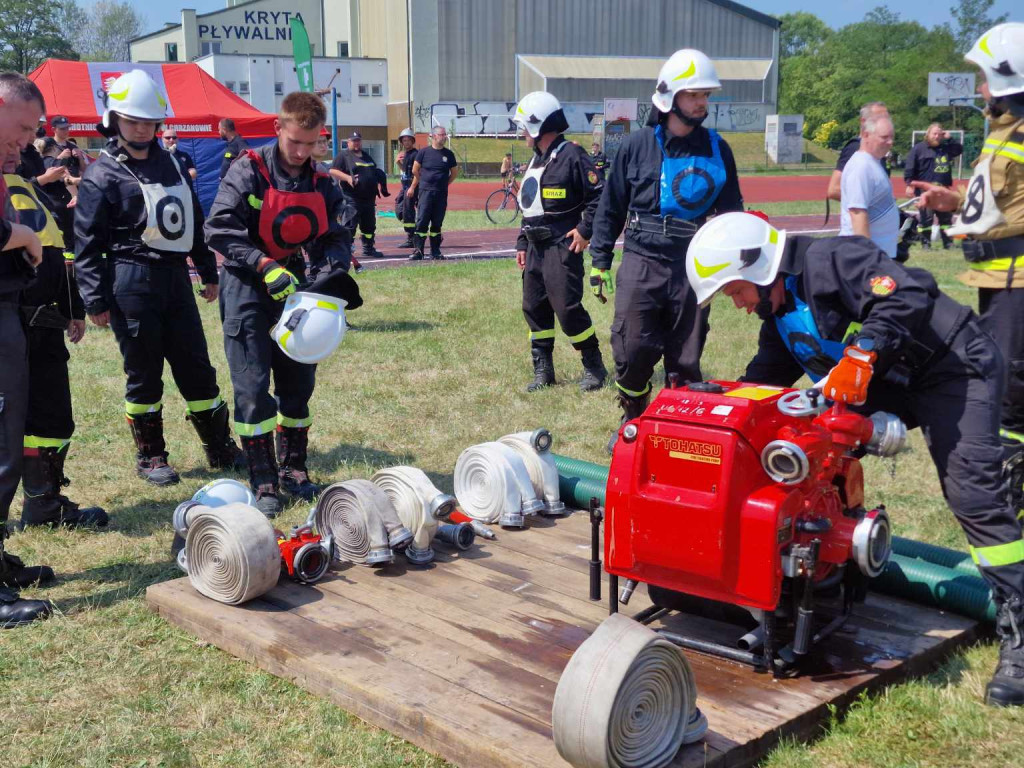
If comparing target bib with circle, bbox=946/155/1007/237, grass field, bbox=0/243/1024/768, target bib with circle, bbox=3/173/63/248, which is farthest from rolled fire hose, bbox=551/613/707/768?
target bib with circle, bbox=3/173/63/248

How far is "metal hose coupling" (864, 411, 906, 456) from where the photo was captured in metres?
3.54

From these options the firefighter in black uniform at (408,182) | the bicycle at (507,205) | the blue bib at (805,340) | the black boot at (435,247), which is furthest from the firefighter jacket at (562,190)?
the bicycle at (507,205)

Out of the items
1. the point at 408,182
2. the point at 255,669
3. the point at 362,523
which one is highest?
the point at 408,182

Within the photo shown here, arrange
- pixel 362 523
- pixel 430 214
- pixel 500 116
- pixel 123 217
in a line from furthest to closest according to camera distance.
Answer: pixel 500 116, pixel 430 214, pixel 123 217, pixel 362 523

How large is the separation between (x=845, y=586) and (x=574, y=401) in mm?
4572

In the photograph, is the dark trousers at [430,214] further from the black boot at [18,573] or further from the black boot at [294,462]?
the black boot at [18,573]

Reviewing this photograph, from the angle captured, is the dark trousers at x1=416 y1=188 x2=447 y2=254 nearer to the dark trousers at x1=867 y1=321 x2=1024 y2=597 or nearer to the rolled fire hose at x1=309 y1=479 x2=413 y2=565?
the rolled fire hose at x1=309 y1=479 x2=413 y2=565

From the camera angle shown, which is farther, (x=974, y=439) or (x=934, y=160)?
(x=934, y=160)

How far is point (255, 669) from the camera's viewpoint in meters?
3.94

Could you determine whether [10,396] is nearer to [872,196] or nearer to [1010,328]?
[1010,328]

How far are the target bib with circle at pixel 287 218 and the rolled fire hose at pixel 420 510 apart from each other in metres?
1.71

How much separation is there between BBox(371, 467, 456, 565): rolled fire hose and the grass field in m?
1.03

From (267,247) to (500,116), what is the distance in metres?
53.5

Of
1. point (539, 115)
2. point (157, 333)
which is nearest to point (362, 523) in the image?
point (157, 333)
